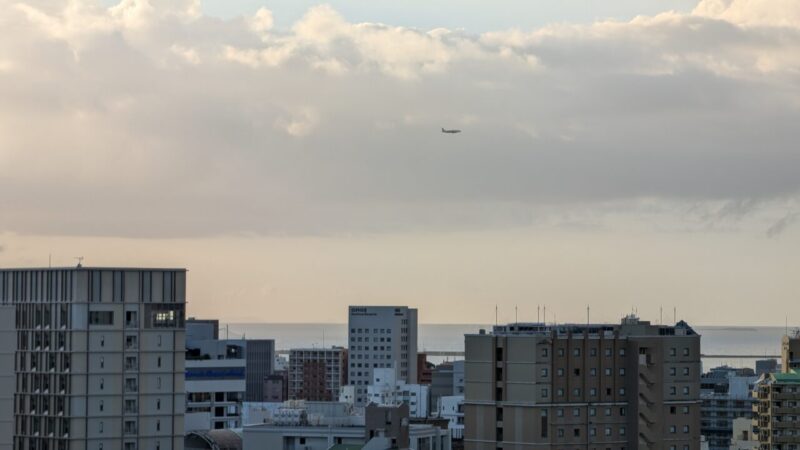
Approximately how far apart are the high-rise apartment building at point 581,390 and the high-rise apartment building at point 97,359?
67.5ft

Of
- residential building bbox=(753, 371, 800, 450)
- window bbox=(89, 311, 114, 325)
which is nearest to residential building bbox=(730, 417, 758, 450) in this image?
residential building bbox=(753, 371, 800, 450)

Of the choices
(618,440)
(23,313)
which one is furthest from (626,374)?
(23,313)

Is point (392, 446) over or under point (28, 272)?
under

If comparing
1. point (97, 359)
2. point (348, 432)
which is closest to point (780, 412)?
point (348, 432)

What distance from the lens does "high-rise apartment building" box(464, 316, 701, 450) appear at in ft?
426

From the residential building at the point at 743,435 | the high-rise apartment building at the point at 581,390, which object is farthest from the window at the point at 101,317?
the residential building at the point at 743,435

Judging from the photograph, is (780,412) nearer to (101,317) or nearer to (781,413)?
(781,413)

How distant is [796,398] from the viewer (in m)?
159

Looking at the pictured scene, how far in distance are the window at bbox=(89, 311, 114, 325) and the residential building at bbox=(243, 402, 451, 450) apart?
27.7m

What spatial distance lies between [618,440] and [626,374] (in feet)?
15.1

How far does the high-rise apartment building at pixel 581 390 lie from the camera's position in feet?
426

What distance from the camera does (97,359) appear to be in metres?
125

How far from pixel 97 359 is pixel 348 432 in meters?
45.6

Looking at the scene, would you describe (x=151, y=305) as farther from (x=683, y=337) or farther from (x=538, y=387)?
(x=683, y=337)
